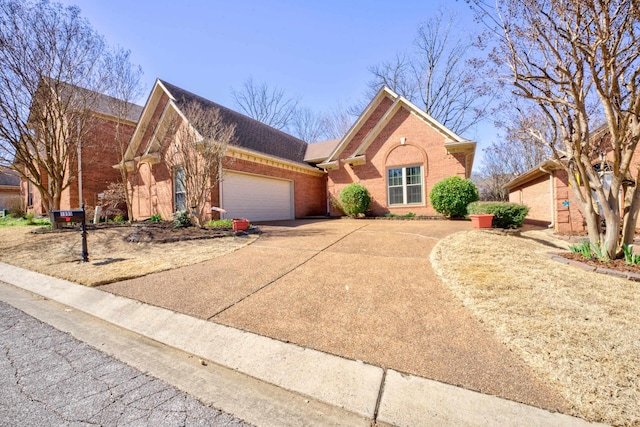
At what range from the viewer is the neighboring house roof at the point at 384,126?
12.3 m

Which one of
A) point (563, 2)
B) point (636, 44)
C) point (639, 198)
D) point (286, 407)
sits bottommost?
point (286, 407)

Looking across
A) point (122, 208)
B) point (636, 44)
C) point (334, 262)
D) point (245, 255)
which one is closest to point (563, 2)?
point (636, 44)

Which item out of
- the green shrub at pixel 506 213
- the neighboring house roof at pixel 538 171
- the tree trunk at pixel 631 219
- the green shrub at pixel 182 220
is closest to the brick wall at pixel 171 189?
the green shrub at pixel 182 220

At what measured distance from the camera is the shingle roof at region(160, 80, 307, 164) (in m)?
13.1

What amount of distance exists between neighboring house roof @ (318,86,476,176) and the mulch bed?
7748 millimetres

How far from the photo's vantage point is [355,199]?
531 inches

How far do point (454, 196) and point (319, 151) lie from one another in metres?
10.6

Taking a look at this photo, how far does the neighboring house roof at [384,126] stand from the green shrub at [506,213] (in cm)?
434

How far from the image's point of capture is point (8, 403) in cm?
204

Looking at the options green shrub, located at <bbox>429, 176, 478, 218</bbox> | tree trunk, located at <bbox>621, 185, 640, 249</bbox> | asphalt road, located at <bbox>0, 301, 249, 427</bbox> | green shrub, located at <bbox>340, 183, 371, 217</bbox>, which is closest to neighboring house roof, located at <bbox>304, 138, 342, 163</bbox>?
green shrub, located at <bbox>340, 183, 371, 217</bbox>

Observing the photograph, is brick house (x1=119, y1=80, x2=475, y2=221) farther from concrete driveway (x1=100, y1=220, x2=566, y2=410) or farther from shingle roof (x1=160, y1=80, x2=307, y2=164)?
concrete driveway (x1=100, y1=220, x2=566, y2=410)

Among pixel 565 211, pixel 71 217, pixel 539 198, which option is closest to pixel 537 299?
pixel 71 217

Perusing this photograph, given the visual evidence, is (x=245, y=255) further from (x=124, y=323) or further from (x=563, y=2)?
(x=563, y=2)

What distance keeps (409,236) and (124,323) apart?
6.61 meters
